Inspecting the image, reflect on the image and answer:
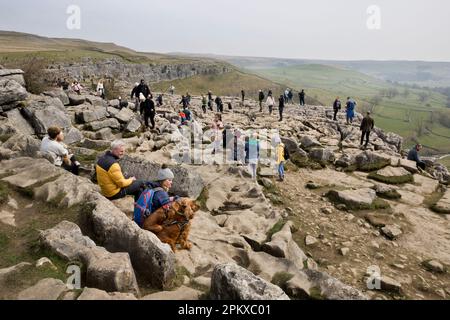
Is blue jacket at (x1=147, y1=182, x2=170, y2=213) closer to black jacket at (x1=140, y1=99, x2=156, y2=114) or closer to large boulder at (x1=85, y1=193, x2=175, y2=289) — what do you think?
large boulder at (x1=85, y1=193, x2=175, y2=289)

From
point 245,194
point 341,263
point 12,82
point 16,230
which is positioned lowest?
point 341,263

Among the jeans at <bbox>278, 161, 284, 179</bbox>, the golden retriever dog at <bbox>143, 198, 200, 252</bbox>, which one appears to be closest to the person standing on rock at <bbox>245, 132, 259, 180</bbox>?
the jeans at <bbox>278, 161, 284, 179</bbox>

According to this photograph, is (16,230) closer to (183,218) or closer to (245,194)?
(183,218)

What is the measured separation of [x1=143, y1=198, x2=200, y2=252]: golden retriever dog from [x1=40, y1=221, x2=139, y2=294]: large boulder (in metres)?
1.69

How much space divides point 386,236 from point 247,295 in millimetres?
11008

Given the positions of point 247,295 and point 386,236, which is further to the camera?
point 386,236

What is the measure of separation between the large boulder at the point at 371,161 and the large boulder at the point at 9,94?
22.8m

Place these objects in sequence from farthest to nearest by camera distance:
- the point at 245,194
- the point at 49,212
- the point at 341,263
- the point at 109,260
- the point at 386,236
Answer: the point at 245,194 → the point at 386,236 → the point at 341,263 → the point at 49,212 → the point at 109,260

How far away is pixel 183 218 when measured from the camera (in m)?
9.43

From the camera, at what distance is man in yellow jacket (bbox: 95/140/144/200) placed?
409 inches

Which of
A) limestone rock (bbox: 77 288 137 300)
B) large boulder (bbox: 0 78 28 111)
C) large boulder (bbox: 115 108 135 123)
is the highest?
large boulder (bbox: 0 78 28 111)

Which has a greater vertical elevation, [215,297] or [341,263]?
[215,297]

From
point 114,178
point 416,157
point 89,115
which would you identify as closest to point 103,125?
point 89,115
